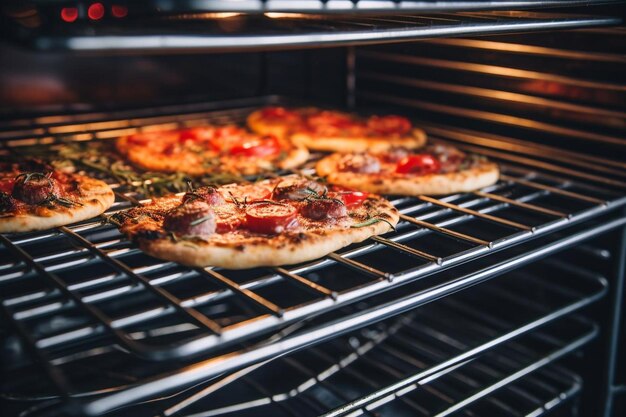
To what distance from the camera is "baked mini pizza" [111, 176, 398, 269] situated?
2.45 metres

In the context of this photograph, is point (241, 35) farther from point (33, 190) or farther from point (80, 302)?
point (33, 190)

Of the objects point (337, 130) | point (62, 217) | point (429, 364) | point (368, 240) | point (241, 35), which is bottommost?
point (429, 364)

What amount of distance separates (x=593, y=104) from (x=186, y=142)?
97.4 inches

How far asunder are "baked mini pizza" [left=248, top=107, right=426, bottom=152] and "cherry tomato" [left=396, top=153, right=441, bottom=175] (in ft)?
1.54

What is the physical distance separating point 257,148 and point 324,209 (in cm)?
132

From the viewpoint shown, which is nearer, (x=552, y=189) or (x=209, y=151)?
(x=552, y=189)

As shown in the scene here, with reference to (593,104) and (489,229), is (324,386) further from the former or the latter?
(593,104)

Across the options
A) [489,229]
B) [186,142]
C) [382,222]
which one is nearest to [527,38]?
[489,229]

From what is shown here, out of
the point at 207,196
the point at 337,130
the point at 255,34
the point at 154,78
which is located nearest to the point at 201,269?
the point at 207,196

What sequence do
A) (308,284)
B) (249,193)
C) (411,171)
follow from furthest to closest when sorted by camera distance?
(411,171) < (249,193) < (308,284)

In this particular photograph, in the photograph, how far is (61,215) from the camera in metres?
2.84

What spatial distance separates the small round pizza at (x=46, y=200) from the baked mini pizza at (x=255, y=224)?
182 millimetres

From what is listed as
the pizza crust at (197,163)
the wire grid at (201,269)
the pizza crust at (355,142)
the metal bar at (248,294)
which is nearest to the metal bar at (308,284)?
the wire grid at (201,269)

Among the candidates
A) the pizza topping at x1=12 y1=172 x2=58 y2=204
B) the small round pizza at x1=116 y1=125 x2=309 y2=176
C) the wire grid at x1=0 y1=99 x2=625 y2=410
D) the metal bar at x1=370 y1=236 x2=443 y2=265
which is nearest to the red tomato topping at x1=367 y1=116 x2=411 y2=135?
the small round pizza at x1=116 y1=125 x2=309 y2=176
